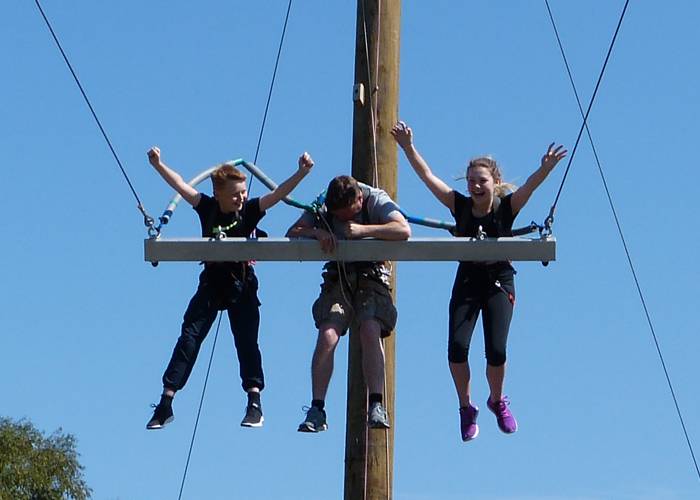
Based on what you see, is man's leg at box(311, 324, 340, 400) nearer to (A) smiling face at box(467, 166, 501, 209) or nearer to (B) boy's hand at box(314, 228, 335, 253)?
(B) boy's hand at box(314, 228, 335, 253)

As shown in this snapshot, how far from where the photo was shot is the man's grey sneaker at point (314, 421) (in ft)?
37.0

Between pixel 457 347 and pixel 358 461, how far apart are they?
3.09 feet

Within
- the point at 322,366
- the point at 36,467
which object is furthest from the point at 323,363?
the point at 36,467

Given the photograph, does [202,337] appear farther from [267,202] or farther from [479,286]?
[479,286]

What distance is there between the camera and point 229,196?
38.4ft

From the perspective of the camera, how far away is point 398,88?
1270 centimetres

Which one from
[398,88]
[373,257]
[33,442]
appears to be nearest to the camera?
[373,257]

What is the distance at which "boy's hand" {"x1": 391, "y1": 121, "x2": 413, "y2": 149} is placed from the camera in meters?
11.9

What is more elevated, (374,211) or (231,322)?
(374,211)

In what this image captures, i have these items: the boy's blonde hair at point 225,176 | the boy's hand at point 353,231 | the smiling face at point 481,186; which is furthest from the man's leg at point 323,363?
the smiling face at point 481,186

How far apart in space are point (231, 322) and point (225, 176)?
0.88 metres

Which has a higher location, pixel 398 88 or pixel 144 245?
pixel 398 88

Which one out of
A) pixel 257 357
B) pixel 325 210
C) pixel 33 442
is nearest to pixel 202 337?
pixel 257 357

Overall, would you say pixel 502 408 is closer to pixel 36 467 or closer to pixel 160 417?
pixel 160 417
